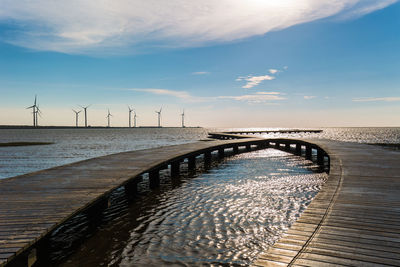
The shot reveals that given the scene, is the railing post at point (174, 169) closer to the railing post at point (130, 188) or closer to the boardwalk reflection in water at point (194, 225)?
Result: the boardwalk reflection in water at point (194, 225)

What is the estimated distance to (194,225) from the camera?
8.50 meters

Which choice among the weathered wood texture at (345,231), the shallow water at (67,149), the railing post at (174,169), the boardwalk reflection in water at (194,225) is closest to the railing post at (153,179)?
the boardwalk reflection in water at (194,225)

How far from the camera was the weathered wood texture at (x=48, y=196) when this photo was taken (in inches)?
207

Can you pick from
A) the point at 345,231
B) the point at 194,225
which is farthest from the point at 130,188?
the point at 345,231

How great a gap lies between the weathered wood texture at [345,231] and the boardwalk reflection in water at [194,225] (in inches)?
68.6

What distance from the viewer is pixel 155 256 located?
6.60m

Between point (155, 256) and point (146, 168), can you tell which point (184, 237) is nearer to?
point (155, 256)

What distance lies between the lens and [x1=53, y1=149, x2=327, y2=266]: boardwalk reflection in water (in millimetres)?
6617

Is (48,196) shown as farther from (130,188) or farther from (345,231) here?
(345,231)

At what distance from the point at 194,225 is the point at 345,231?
4.49 meters

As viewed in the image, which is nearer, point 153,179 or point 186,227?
point 186,227

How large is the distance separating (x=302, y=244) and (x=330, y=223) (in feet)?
4.10

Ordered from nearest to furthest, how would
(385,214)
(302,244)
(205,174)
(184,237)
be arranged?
(302,244) → (385,214) → (184,237) → (205,174)

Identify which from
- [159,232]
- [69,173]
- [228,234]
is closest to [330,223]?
[228,234]
